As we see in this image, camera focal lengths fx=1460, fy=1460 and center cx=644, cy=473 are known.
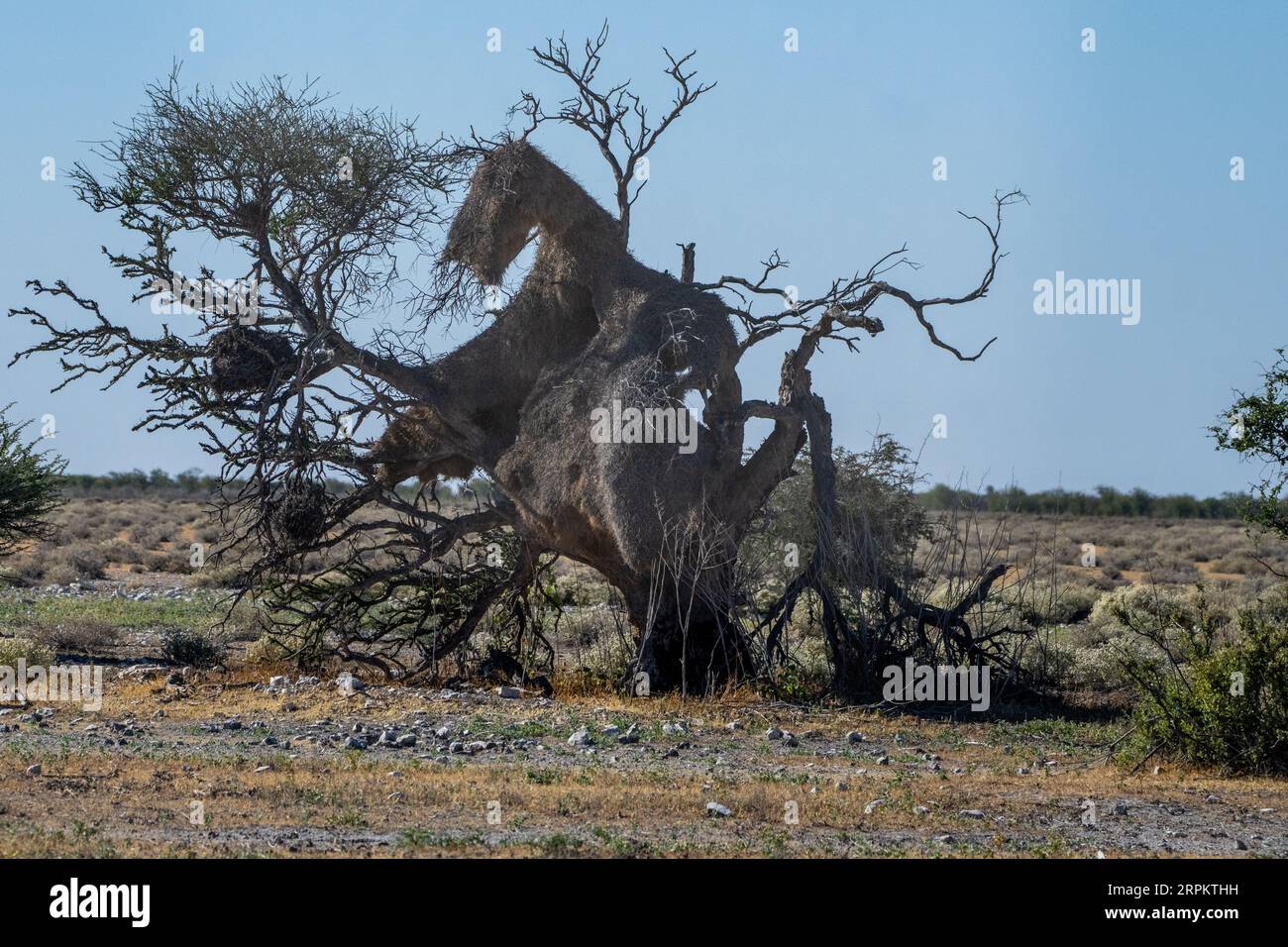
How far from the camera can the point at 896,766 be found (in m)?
12.3

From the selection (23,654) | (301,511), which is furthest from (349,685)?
(23,654)

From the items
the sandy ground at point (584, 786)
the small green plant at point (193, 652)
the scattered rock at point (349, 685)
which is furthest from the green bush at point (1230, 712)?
the small green plant at point (193, 652)

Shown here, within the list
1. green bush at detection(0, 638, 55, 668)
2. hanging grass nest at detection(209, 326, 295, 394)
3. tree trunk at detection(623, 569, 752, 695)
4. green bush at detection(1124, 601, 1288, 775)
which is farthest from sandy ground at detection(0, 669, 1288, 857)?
hanging grass nest at detection(209, 326, 295, 394)

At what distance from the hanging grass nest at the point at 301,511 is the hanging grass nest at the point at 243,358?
1291 millimetres

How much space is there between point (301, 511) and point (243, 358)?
1.91 meters

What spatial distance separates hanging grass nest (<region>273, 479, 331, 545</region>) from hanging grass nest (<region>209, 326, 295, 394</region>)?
1291 millimetres

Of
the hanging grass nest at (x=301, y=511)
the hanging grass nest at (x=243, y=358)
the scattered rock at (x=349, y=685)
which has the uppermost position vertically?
the hanging grass nest at (x=243, y=358)

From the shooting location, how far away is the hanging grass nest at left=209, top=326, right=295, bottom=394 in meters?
16.9

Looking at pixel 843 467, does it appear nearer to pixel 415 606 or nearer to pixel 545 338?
pixel 545 338

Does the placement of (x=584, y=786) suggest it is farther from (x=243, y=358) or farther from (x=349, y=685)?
(x=243, y=358)

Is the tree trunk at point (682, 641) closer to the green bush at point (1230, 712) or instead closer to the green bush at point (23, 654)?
the green bush at point (1230, 712)

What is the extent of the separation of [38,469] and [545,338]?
10.4 meters

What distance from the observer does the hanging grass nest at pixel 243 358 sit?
16922 mm
